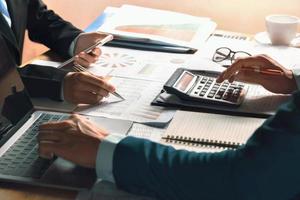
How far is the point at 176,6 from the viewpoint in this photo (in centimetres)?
212

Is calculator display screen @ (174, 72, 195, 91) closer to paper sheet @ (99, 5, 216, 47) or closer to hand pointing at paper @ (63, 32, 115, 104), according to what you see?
hand pointing at paper @ (63, 32, 115, 104)

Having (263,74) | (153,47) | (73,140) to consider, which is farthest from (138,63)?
(73,140)

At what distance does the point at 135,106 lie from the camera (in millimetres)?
1229

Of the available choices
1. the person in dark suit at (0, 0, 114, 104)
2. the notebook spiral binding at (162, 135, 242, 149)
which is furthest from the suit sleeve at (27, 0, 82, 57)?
the notebook spiral binding at (162, 135, 242, 149)

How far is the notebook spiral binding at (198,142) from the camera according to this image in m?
1.03

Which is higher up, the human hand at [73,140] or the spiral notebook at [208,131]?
the human hand at [73,140]

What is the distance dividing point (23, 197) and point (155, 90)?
52cm

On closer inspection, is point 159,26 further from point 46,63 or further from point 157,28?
point 46,63

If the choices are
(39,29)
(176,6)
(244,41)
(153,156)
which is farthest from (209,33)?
(153,156)

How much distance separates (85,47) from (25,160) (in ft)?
2.15

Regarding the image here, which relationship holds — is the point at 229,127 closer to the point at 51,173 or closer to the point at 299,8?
the point at 51,173

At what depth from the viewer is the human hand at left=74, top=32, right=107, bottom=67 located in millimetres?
1484

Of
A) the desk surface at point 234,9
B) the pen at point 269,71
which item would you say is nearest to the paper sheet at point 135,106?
the pen at point 269,71

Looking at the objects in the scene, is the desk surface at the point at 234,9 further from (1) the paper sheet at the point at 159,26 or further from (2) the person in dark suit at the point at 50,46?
(2) the person in dark suit at the point at 50,46
